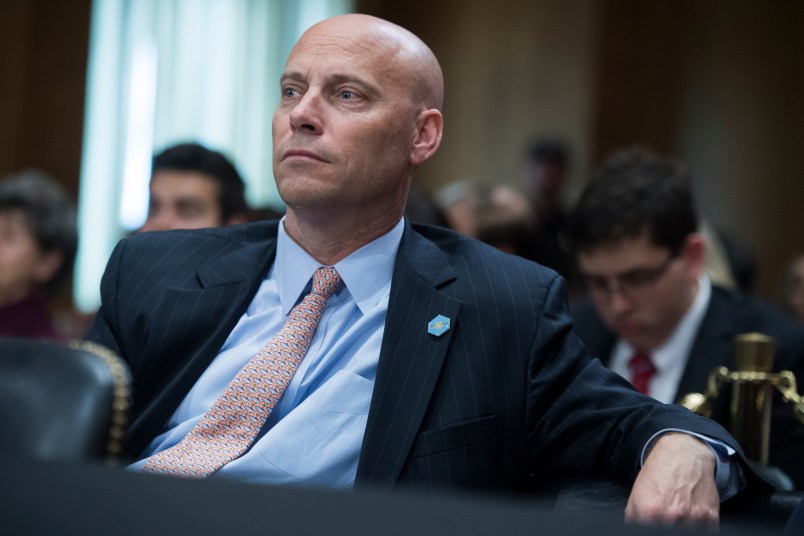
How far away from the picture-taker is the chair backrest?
126cm

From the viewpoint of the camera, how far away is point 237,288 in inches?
88.9

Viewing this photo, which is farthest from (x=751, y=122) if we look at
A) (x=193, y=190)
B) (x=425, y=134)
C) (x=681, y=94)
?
(x=425, y=134)

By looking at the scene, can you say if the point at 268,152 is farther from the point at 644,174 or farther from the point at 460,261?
the point at 460,261

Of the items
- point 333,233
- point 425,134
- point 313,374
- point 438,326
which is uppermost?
point 425,134

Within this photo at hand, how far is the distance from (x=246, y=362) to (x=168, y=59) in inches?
260

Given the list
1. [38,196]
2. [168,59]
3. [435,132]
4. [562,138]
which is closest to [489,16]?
[562,138]

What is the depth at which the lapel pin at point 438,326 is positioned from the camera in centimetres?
212

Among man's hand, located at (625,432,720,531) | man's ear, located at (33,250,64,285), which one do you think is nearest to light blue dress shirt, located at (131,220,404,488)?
man's hand, located at (625,432,720,531)

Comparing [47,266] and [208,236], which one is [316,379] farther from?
[47,266]

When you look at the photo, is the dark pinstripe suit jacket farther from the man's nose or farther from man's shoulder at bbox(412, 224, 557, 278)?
the man's nose

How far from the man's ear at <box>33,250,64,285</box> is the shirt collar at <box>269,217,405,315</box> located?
81.3 inches

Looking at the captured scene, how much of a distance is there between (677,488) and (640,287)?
1.57 meters

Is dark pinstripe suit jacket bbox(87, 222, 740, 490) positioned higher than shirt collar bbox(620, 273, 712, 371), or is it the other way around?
dark pinstripe suit jacket bbox(87, 222, 740, 490)

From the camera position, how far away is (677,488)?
1.80m
